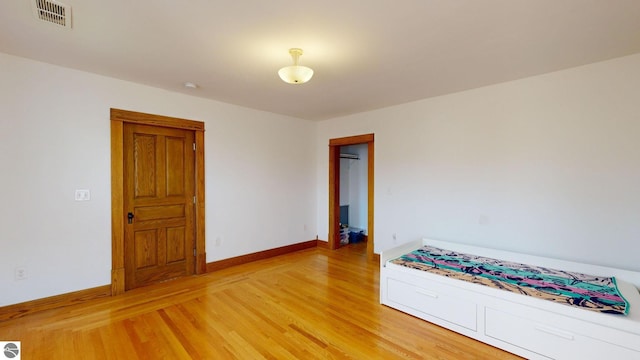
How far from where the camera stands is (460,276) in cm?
255

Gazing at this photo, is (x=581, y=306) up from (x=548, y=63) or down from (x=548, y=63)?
down

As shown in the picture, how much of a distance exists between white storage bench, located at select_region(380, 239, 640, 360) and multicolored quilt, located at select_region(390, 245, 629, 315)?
0.25ft

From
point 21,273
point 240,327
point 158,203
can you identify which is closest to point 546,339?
point 240,327

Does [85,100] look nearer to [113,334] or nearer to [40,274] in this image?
[40,274]

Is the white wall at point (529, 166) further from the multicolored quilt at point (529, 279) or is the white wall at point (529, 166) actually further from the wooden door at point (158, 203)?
the wooden door at point (158, 203)

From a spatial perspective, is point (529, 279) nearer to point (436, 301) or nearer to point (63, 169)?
point (436, 301)

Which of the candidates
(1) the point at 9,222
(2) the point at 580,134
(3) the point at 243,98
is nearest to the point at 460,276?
(2) the point at 580,134

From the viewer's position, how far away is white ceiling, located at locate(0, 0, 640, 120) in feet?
6.03

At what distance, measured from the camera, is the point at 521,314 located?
212cm

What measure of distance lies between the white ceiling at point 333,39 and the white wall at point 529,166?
0.27 m

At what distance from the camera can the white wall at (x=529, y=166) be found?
2588 millimetres

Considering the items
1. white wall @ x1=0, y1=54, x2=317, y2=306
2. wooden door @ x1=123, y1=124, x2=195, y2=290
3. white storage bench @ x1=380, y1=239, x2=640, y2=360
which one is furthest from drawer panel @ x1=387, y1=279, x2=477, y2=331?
wooden door @ x1=123, y1=124, x2=195, y2=290

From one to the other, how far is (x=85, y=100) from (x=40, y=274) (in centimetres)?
186

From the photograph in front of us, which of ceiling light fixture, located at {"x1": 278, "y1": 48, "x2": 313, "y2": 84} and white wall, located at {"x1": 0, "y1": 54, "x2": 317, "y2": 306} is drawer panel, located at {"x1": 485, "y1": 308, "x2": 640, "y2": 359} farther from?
white wall, located at {"x1": 0, "y1": 54, "x2": 317, "y2": 306}
